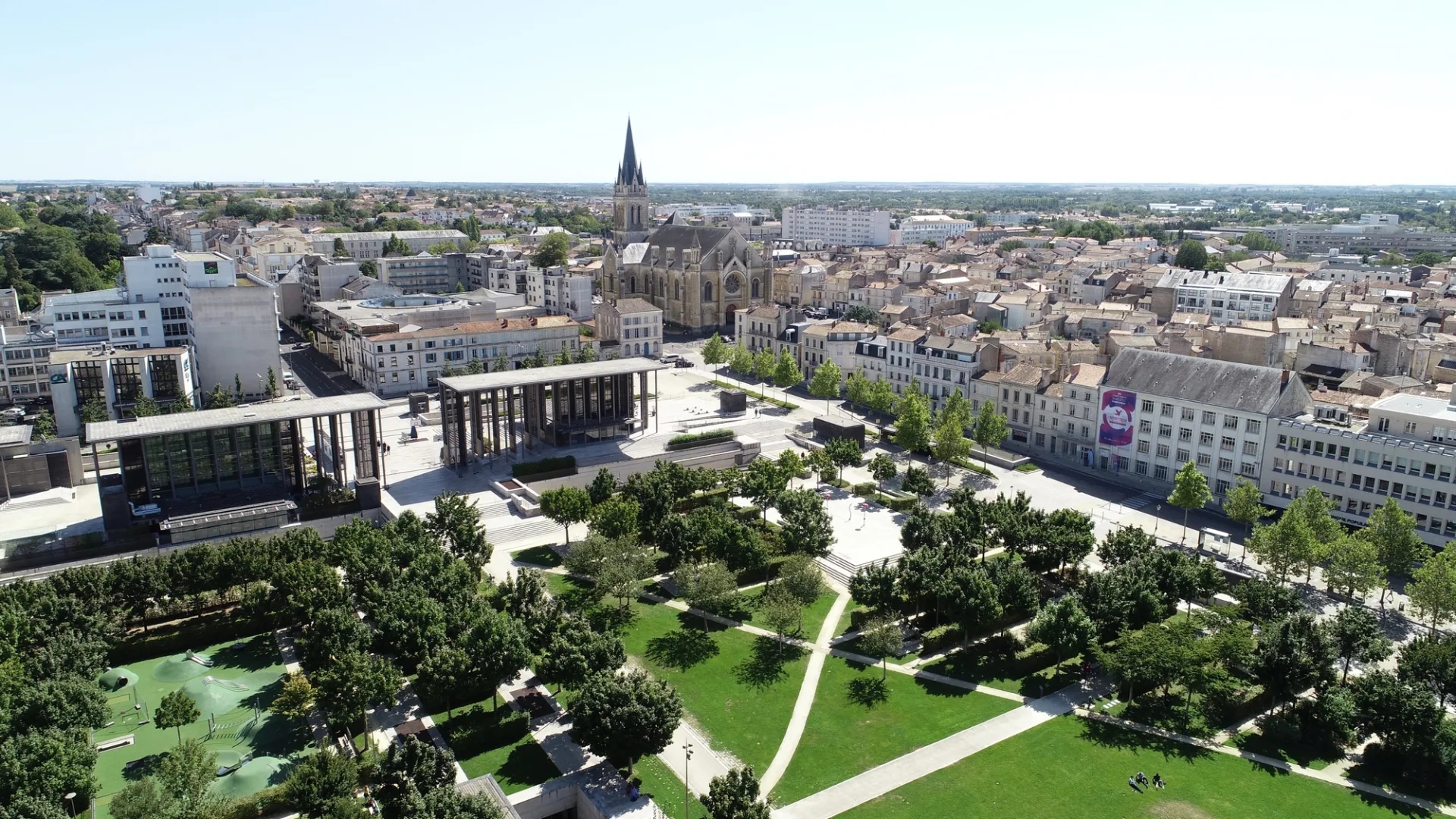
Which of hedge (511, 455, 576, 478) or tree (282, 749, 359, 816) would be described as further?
hedge (511, 455, 576, 478)

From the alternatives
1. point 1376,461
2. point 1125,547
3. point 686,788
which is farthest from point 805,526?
point 1376,461

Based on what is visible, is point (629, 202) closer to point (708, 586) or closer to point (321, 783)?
point (708, 586)

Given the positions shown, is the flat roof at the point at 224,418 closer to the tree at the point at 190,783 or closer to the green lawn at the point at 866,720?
the tree at the point at 190,783

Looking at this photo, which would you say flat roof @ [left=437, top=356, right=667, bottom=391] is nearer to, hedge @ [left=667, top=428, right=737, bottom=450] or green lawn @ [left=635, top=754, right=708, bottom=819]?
hedge @ [left=667, top=428, right=737, bottom=450]

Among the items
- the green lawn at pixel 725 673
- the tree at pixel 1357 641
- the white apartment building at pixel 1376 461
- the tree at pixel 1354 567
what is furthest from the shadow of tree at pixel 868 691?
the white apartment building at pixel 1376 461

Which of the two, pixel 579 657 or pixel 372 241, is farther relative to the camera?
pixel 372 241

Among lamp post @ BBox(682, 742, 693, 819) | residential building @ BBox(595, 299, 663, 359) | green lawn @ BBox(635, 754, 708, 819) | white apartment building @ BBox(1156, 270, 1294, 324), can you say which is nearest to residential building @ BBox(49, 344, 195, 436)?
residential building @ BBox(595, 299, 663, 359)
